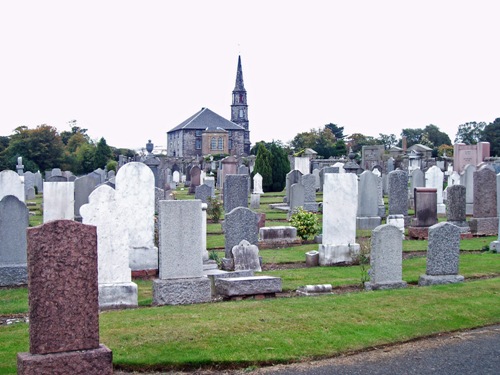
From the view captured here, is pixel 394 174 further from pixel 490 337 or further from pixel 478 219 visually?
pixel 490 337

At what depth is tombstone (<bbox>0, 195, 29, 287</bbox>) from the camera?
12758 millimetres

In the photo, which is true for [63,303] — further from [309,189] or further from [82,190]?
[309,189]

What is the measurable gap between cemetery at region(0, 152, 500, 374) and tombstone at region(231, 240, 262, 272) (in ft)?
0.10

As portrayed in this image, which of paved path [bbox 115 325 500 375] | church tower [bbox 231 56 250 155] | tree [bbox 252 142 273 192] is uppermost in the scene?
church tower [bbox 231 56 250 155]

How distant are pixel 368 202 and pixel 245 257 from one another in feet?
28.3

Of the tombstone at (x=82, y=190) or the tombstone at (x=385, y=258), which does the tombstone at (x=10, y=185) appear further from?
the tombstone at (x=385, y=258)

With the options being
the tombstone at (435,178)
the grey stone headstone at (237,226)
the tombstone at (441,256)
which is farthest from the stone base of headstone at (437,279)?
the tombstone at (435,178)

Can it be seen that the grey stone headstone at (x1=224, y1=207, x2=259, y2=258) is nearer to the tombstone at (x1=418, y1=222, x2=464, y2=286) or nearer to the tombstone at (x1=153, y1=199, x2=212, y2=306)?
the tombstone at (x1=153, y1=199, x2=212, y2=306)

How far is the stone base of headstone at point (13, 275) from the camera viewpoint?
41.9ft

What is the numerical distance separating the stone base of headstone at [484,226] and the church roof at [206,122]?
87.4 m

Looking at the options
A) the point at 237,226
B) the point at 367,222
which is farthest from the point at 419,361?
the point at 367,222

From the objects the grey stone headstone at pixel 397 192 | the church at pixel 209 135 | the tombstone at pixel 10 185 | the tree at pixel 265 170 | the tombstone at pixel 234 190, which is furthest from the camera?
the church at pixel 209 135

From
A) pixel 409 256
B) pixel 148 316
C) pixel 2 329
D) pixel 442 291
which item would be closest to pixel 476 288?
pixel 442 291

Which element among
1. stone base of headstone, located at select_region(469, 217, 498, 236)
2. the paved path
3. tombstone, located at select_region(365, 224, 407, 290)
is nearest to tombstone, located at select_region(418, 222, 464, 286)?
tombstone, located at select_region(365, 224, 407, 290)
